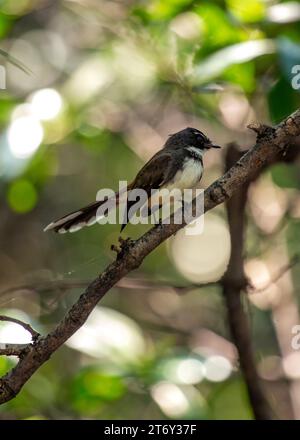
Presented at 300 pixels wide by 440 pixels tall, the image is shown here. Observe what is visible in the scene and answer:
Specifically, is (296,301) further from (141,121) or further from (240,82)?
(240,82)

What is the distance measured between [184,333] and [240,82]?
1701mm

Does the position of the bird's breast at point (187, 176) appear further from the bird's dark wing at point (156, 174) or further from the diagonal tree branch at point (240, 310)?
the diagonal tree branch at point (240, 310)

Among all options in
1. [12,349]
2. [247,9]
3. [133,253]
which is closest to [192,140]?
[247,9]

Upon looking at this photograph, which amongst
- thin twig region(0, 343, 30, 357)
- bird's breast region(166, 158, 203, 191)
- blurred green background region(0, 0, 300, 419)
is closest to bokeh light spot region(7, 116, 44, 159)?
blurred green background region(0, 0, 300, 419)

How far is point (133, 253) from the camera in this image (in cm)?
242

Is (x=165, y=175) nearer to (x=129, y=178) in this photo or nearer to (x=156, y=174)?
(x=156, y=174)

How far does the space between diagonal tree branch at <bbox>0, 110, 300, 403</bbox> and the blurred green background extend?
1.05ft

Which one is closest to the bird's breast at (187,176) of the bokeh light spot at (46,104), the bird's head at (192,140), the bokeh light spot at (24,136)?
the bird's head at (192,140)

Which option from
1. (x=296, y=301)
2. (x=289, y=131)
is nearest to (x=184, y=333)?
(x=296, y=301)

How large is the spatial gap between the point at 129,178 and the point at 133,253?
10.5 feet

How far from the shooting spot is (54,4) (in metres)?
5.78

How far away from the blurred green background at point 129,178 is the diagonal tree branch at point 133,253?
32cm

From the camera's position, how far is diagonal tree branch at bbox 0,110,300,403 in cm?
242

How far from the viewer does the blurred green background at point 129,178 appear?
3600 mm
